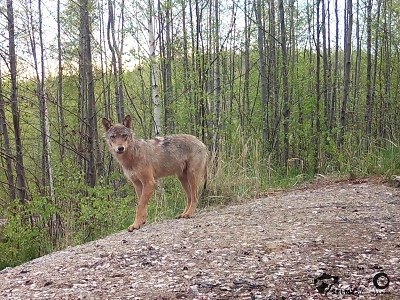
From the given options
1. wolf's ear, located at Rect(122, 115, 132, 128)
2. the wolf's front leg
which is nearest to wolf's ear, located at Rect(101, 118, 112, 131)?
wolf's ear, located at Rect(122, 115, 132, 128)

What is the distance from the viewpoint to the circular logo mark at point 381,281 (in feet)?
8.87

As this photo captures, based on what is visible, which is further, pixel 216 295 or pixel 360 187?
pixel 360 187

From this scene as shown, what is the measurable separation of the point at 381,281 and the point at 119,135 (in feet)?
13.9

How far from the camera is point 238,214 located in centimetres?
567

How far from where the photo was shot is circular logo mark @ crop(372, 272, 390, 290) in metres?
2.70

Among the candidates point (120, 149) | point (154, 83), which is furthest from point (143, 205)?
point (154, 83)

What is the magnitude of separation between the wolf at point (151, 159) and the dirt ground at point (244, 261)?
0.89 metres

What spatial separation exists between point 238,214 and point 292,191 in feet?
7.27

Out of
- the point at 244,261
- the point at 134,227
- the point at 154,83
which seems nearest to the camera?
the point at 244,261

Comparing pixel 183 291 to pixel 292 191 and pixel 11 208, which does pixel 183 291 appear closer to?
pixel 292 191

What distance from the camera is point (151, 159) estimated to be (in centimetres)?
635

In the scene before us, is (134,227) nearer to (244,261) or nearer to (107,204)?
(107,204)

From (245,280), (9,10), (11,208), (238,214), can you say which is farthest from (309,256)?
(9,10)

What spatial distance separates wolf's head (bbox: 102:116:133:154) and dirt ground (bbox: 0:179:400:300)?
4.18 ft
